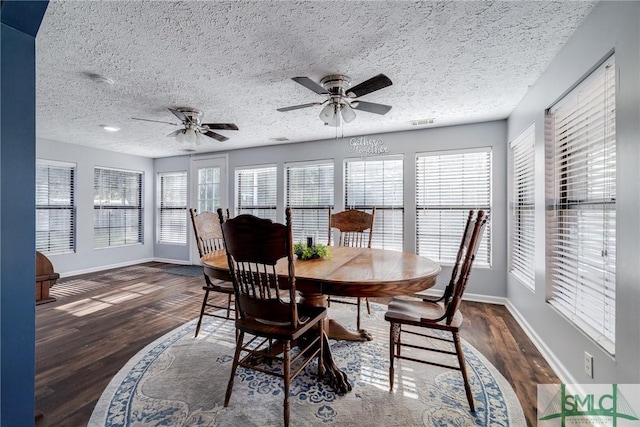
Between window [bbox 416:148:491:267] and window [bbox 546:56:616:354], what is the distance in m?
1.46

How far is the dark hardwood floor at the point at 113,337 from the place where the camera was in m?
1.84

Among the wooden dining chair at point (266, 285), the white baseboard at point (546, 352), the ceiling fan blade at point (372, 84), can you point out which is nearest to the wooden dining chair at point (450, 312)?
the wooden dining chair at point (266, 285)

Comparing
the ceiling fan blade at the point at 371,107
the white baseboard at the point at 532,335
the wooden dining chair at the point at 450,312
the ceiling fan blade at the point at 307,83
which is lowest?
the white baseboard at the point at 532,335

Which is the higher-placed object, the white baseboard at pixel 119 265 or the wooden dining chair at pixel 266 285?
the wooden dining chair at pixel 266 285

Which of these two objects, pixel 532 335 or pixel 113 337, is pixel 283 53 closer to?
pixel 113 337

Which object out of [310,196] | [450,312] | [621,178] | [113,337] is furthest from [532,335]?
[113,337]

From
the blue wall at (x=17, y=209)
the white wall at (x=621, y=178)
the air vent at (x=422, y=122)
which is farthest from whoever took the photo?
the air vent at (x=422, y=122)

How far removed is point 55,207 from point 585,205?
23.3 feet

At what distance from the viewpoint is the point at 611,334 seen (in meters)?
1.57

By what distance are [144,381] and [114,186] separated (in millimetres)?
5241

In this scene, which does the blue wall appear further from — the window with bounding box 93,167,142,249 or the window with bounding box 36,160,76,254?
the window with bounding box 93,167,142,249

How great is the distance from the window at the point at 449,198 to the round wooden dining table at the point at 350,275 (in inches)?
76.9

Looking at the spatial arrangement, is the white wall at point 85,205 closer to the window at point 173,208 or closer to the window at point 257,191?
the window at point 173,208

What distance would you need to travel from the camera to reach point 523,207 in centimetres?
312
